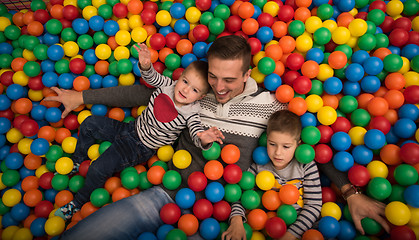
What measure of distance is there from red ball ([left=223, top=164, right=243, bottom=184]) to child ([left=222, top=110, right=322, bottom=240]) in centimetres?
15

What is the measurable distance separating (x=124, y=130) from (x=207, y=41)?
901 millimetres

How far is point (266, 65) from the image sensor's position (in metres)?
1.75

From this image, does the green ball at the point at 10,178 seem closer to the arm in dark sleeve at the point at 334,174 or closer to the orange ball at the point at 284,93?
the orange ball at the point at 284,93

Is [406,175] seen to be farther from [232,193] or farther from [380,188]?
[232,193]

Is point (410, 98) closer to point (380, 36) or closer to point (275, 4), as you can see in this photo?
point (380, 36)

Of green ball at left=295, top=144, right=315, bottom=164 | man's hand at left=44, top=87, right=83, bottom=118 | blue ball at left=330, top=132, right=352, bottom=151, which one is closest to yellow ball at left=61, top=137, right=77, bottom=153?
man's hand at left=44, top=87, right=83, bottom=118

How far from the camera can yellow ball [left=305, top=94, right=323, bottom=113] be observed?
168cm

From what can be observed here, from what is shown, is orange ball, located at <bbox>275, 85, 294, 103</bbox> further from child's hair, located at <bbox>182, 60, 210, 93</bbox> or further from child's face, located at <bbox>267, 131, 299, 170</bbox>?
child's hair, located at <bbox>182, 60, 210, 93</bbox>

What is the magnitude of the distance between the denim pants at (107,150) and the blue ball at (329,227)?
3.65 ft

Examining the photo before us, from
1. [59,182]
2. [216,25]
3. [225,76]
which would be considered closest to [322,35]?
[216,25]

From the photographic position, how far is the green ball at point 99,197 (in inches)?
62.9

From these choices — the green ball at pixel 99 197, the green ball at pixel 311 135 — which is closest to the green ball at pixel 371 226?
the green ball at pixel 311 135

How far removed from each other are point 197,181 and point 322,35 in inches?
49.6

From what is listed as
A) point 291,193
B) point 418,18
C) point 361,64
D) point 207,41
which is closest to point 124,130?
point 207,41
